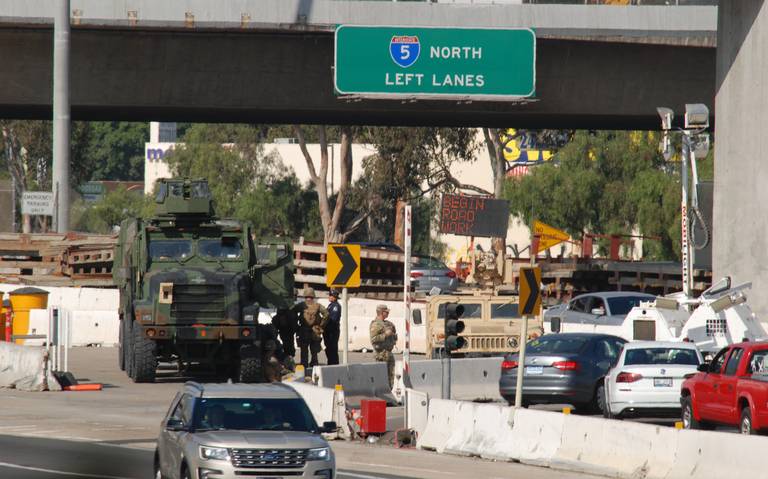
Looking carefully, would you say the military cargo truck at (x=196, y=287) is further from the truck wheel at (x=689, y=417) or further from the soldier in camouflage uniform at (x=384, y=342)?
the truck wheel at (x=689, y=417)

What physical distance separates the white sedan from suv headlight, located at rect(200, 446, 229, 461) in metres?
10.3

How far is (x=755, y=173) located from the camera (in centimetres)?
3195

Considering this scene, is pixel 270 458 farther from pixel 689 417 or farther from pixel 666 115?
pixel 666 115

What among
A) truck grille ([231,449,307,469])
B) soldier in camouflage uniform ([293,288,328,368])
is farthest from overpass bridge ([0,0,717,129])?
truck grille ([231,449,307,469])

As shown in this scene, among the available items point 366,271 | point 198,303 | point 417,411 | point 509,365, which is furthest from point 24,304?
point 417,411

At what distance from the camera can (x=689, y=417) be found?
68.7 ft

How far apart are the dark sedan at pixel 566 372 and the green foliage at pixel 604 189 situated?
157 feet

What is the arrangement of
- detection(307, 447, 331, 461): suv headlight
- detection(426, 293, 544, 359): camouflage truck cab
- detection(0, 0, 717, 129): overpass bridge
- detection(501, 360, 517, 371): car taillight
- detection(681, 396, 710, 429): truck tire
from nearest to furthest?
detection(307, 447, 331, 461): suv headlight < detection(681, 396, 710, 429): truck tire < detection(501, 360, 517, 371): car taillight < detection(426, 293, 544, 359): camouflage truck cab < detection(0, 0, 717, 129): overpass bridge

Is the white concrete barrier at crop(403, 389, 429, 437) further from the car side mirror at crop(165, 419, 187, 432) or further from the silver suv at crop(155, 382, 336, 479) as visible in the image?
the car side mirror at crop(165, 419, 187, 432)

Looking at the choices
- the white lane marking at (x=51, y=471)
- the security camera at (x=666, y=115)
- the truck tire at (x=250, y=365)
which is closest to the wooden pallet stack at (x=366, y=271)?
the security camera at (x=666, y=115)

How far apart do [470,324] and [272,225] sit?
63827 millimetres

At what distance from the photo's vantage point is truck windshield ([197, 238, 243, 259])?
28266 millimetres

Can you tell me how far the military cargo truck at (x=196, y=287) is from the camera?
2723 centimetres

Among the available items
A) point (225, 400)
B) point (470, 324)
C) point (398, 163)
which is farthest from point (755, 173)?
point (398, 163)
